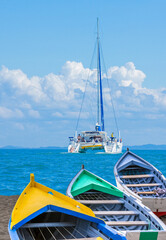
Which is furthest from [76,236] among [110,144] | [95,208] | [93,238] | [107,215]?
[110,144]

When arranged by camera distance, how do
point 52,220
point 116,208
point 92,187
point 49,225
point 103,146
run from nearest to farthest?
point 49,225, point 52,220, point 116,208, point 92,187, point 103,146

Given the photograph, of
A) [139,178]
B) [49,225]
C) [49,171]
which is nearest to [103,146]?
[49,171]

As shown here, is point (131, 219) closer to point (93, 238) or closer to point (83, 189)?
point (83, 189)

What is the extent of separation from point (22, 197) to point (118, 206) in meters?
4.25

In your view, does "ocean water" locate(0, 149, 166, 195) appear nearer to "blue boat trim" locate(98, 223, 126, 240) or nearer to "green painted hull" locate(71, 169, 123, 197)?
"green painted hull" locate(71, 169, 123, 197)

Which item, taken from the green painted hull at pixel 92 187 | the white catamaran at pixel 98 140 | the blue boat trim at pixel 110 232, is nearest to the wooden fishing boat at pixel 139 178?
the green painted hull at pixel 92 187

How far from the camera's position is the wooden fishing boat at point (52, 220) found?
258 inches

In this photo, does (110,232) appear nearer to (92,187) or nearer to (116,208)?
(116,208)

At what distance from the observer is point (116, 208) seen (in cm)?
1059

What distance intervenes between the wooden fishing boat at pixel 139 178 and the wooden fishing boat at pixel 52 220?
17.3ft

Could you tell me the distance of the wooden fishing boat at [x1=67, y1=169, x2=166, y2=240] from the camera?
8305 mm

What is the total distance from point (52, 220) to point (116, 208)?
3.60m

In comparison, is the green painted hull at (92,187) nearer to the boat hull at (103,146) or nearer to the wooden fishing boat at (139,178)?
the wooden fishing boat at (139,178)

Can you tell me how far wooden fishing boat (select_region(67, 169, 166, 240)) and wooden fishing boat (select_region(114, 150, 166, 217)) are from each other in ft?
4.77
